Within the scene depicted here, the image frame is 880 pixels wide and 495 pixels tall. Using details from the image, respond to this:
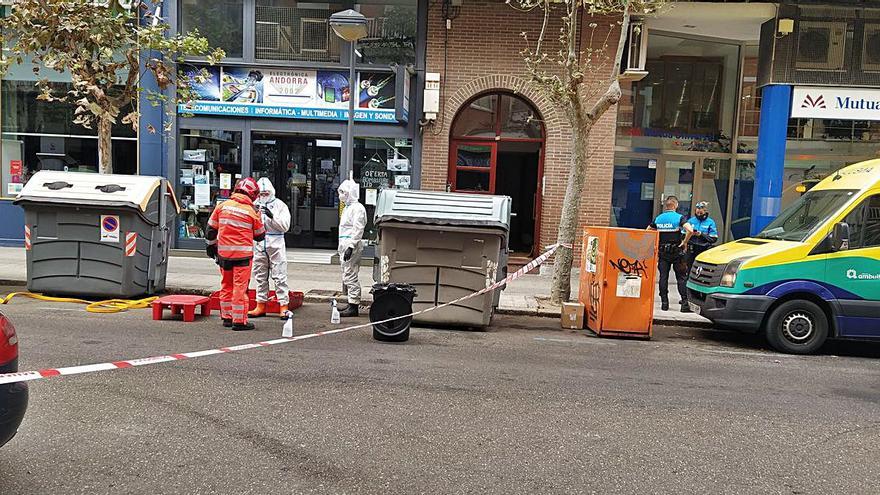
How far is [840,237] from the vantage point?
26.2 ft

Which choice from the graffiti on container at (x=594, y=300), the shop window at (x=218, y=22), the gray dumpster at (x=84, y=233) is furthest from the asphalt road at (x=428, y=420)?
the shop window at (x=218, y=22)

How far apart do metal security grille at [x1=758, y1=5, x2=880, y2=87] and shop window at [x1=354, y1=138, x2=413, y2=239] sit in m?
7.58

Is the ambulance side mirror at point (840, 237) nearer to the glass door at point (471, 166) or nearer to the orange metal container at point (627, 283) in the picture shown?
the orange metal container at point (627, 283)

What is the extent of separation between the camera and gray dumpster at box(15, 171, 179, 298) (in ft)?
30.5

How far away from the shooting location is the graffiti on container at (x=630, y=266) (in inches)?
341

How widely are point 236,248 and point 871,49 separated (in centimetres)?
1279

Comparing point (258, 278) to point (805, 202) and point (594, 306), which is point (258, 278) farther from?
point (805, 202)

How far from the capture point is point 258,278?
8.96 meters

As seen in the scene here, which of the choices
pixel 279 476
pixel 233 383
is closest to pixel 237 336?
pixel 233 383

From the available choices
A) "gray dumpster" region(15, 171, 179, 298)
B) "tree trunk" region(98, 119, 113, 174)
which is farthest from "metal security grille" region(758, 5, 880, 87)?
"tree trunk" region(98, 119, 113, 174)

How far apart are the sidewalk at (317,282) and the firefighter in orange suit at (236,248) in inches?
103

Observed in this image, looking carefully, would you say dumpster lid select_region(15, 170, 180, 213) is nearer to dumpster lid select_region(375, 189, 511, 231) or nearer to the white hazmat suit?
the white hazmat suit

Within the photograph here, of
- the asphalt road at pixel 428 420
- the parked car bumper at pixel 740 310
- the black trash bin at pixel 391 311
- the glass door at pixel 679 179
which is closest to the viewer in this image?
the asphalt road at pixel 428 420

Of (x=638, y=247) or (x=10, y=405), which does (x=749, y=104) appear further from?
(x=10, y=405)
